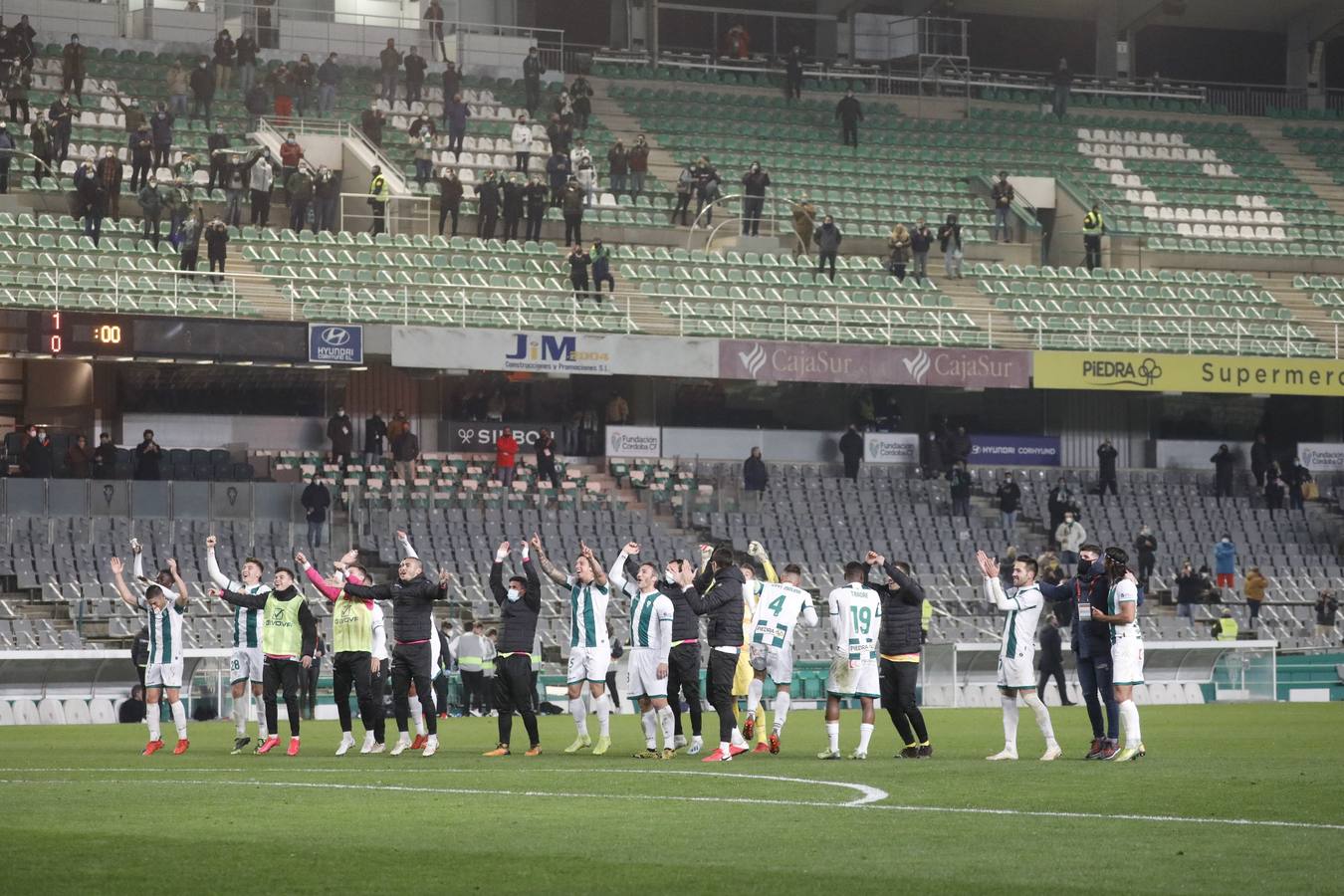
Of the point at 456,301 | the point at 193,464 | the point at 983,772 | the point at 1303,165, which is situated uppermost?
the point at 1303,165

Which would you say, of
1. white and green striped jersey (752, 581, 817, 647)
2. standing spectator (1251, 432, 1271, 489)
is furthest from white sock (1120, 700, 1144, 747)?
standing spectator (1251, 432, 1271, 489)

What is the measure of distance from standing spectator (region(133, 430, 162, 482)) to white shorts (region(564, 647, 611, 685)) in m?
17.6

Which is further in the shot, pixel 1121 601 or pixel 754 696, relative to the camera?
pixel 754 696

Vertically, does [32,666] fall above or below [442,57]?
below

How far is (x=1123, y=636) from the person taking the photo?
19562mm

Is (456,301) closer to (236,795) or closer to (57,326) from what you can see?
(57,326)

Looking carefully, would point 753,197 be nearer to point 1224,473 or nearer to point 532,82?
point 532,82

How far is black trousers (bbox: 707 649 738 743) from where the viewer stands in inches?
800

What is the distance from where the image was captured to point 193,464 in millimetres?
38781

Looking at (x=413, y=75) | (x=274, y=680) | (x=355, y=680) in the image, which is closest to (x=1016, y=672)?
(x=355, y=680)

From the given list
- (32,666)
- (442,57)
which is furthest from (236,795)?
(442,57)

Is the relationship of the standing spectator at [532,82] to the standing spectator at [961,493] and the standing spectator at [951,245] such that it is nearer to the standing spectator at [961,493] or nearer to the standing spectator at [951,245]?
the standing spectator at [951,245]

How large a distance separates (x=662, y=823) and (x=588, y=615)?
7948mm

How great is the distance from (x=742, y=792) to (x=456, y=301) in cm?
2769
